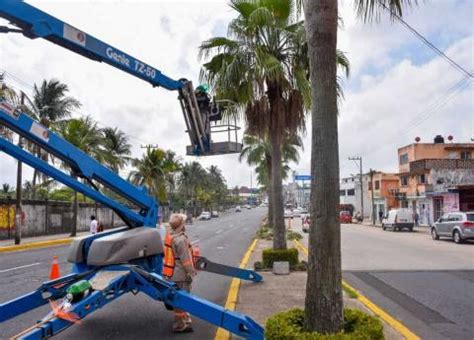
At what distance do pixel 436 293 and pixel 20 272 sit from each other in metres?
11.2

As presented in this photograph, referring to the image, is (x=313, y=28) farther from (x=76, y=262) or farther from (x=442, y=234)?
(x=442, y=234)

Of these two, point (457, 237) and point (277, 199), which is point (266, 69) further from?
point (457, 237)

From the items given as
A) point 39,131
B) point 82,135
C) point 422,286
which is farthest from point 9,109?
point 82,135

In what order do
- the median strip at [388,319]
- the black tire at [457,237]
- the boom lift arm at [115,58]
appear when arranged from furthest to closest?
the black tire at [457,237], the median strip at [388,319], the boom lift arm at [115,58]

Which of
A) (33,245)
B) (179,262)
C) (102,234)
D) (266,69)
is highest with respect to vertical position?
(266,69)

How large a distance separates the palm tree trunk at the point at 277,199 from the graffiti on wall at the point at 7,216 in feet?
69.9

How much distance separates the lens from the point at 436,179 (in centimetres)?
4475

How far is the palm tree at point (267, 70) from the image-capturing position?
41.8ft

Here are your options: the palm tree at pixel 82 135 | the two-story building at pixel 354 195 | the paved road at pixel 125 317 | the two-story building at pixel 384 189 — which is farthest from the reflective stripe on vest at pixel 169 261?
the two-story building at pixel 354 195

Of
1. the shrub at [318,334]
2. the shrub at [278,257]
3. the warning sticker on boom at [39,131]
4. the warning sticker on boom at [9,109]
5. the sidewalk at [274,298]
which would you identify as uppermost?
the warning sticker on boom at [9,109]

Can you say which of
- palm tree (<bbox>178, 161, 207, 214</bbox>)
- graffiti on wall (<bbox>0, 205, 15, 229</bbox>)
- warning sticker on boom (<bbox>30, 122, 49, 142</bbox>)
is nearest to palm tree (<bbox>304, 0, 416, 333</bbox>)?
warning sticker on boom (<bbox>30, 122, 49, 142</bbox>)

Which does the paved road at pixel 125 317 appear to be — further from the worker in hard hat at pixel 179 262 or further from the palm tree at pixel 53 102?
the palm tree at pixel 53 102

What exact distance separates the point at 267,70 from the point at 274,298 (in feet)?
18.9

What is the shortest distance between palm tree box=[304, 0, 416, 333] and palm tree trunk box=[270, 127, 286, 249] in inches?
317
